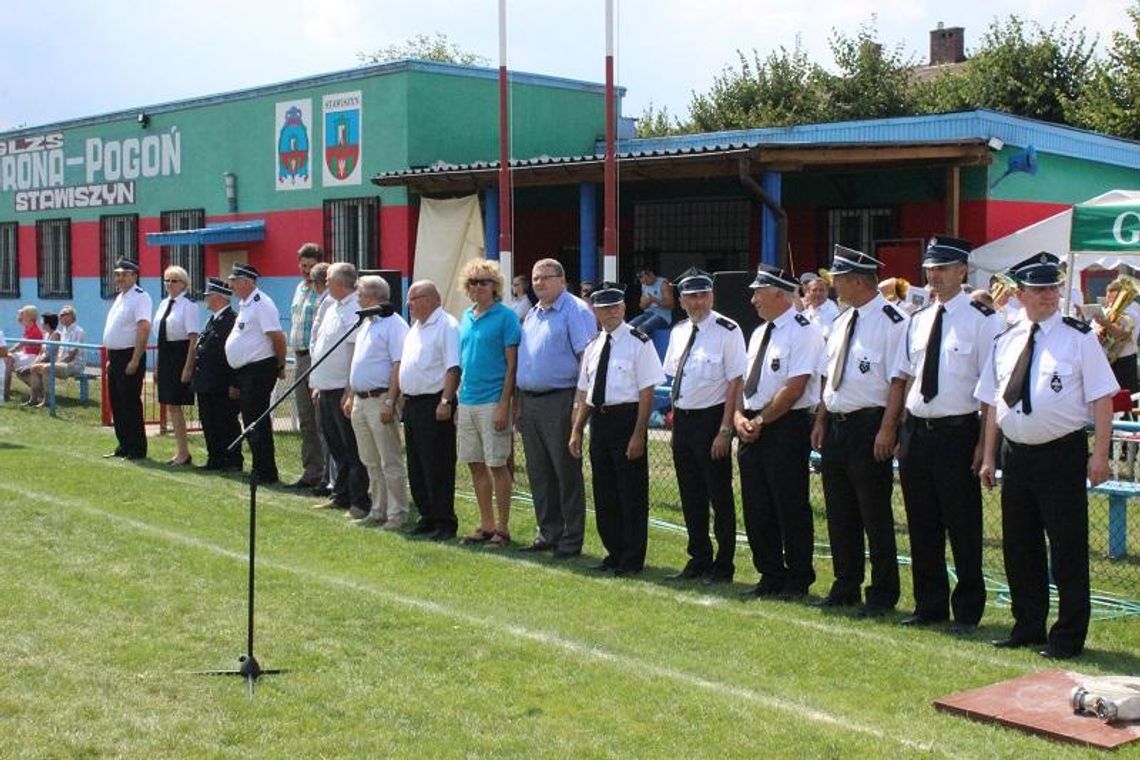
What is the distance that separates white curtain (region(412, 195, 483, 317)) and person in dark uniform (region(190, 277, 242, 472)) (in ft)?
24.6

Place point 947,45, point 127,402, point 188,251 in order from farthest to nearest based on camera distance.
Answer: point 947,45 < point 188,251 < point 127,402

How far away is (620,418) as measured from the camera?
966 centimetres

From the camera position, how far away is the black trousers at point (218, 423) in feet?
47.1

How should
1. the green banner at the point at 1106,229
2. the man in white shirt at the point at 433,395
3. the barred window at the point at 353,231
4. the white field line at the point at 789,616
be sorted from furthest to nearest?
the barred window at the point at 353,231
the green banner at the point at 1106,229
the man in white shirt at the point at 433,395
the white field line at the point at 789,616

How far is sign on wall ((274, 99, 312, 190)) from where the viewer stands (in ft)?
84.7

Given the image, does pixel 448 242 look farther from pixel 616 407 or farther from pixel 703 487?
pixel 703 487

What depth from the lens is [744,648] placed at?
7.52m

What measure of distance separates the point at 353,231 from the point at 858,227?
8709 mm

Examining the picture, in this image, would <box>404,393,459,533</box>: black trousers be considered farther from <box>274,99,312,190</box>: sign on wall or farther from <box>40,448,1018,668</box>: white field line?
<box>274,99,312,190</box>: sign on wall

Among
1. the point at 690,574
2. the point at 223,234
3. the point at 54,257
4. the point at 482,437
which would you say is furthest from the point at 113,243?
the point at 690,574

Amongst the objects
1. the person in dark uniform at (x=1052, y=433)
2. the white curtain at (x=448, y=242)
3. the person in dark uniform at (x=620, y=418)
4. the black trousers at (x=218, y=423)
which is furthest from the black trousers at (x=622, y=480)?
the white curtain at (x=448, y=242)

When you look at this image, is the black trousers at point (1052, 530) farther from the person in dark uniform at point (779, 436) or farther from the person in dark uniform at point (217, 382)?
the person in dark uniform at point (217, 382)

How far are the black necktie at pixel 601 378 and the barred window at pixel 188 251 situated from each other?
20040 mm

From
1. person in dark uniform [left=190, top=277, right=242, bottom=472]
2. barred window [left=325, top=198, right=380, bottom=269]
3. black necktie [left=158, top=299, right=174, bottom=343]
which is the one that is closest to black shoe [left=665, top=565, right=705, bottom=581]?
person in dark uniform [left=190, top=277, right=242, bottom=472]
